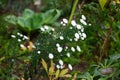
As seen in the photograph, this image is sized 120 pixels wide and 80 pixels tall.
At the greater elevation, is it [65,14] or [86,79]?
[65,14]

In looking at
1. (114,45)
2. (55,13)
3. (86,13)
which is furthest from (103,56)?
(55,13)

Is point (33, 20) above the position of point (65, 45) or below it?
above

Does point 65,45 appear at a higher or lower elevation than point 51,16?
lower

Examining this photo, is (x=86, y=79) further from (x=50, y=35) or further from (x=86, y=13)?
A: (x=86, y=13)

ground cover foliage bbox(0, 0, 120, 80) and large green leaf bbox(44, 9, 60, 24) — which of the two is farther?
large green leaf bbox(44, 9, 60, 24)

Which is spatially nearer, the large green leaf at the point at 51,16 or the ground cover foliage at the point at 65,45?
the ground cover foliage at the point at 65,45

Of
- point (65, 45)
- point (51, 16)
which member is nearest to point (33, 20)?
point (51, 16)

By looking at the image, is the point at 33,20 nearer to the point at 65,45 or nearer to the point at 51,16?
the point at 51,16

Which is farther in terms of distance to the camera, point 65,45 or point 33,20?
point 33,20
